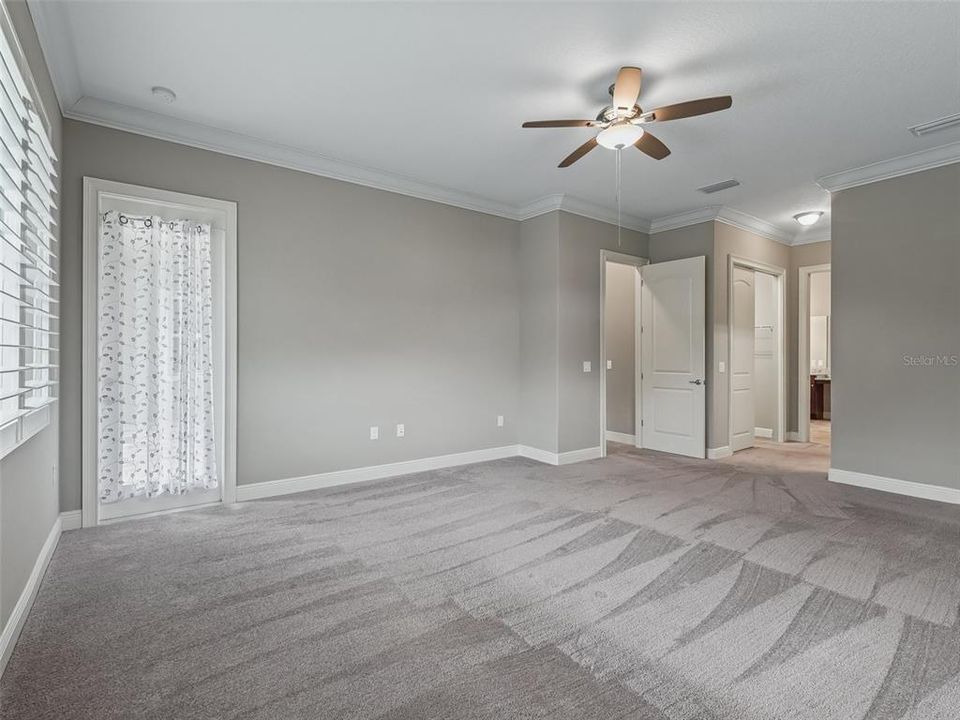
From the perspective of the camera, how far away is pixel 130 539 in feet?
10.2

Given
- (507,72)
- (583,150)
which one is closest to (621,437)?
(583,150)

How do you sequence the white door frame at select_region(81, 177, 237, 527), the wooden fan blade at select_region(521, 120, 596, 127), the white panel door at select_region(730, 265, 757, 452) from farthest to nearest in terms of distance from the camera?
the white panel door at select_region(730, 265, 757, 452) < the white door frame at select_region(81, 177, 237, 527) < the wooden fan blade at select_region(521, 120, 596, 127)

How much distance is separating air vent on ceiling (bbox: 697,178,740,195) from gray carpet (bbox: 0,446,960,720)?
10.00 ft

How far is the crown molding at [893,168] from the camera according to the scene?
396 centimetres

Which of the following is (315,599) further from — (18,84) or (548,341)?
(548,341)

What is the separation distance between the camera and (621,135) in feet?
9.90

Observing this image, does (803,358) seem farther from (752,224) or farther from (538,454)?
(538,454)

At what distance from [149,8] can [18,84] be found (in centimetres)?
87

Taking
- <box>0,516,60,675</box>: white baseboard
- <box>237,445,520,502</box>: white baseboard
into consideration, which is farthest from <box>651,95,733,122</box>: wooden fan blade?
<box>0,516,60,675</box>: white baseboard

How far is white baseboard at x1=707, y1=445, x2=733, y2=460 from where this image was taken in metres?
5.56

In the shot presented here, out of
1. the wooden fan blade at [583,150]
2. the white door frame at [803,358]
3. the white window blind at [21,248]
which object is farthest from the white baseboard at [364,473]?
the white door frame at [803,358]

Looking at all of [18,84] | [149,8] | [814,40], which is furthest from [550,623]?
[149,8]

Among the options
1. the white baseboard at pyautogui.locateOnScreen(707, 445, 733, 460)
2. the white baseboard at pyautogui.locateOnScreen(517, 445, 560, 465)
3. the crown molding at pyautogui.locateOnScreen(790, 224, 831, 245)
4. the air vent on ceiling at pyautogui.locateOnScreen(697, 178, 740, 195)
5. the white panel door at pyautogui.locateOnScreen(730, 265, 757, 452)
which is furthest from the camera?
the crown molding at pyautogui.locateOnScreen(790, 224, 831, 245)

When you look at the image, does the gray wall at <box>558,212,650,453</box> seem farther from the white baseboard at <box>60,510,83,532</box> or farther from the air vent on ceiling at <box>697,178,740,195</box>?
the white baseboard at <box>60,510,83,532</box>
